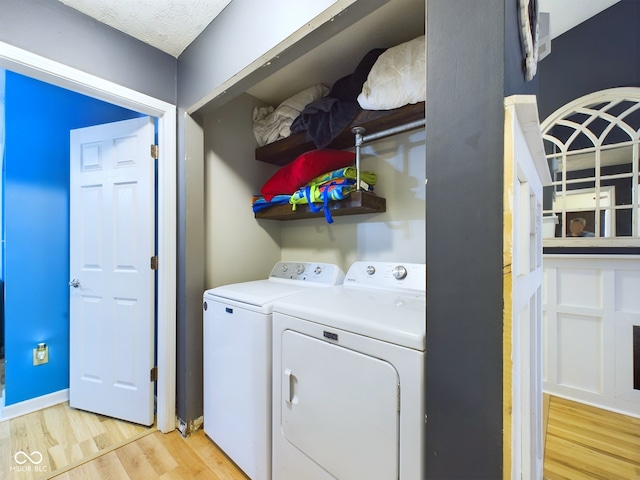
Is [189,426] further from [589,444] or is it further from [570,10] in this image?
[570,10]

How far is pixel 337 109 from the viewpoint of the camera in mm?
1545

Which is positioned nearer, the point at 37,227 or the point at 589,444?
the point at 589,444

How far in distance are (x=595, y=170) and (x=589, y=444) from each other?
1.76 metres

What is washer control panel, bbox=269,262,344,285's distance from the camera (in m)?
1.70

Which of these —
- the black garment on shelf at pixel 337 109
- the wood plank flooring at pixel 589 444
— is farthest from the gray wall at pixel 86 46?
the wood plank flooring at pixel 589 444

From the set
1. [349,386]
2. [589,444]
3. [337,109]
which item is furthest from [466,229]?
[589,444]

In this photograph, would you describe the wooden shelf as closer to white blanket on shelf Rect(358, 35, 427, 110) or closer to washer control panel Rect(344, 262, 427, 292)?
washer control panel Rect(344, 262, 427, 292)

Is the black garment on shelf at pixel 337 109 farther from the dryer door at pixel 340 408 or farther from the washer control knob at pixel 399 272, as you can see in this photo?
the dryer door at pixel 340 408

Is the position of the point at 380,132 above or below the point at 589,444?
above

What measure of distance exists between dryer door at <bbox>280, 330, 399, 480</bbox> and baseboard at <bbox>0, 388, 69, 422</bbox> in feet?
6.45

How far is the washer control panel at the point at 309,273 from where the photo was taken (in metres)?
1.70

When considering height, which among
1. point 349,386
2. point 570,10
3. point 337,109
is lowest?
point 349,386

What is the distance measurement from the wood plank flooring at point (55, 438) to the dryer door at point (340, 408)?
1259 mm

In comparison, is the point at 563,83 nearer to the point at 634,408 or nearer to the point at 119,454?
the point at 634,408
